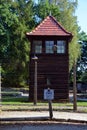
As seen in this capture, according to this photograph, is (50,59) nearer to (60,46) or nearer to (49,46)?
(49,46)

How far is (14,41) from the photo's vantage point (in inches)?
2388

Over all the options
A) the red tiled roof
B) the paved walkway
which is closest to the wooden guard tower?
the red tiled roof

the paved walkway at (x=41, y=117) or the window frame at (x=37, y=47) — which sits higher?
the window frame at (x=37, y=47)

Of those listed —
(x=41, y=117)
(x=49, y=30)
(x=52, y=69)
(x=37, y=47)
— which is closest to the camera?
(x=41, y=117)

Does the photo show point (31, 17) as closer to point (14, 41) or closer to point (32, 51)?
point (14, 41)

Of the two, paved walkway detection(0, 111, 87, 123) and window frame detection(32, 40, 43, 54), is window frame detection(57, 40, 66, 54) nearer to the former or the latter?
window frame detection(32, 40, 43, 54)

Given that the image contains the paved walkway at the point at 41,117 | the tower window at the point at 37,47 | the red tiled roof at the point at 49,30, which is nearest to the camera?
the paved walkway at the point at 41,117

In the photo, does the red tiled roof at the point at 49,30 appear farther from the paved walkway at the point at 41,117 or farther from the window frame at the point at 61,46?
the paved walkway at the point at 41,117

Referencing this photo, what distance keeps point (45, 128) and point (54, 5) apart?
4986 cm

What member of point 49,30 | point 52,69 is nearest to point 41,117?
point 52,69

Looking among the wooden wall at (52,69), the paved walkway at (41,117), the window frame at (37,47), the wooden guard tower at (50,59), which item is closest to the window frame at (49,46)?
the wooden guard tower at (50,59)

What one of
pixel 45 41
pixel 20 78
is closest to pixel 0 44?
pixel 20 78

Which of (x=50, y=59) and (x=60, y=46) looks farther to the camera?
(x=60, y=46)

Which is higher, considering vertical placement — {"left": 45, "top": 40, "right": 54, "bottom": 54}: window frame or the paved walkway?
{"left": 45, "top": 40, "right": 54, "bottom": 54}: window frame
